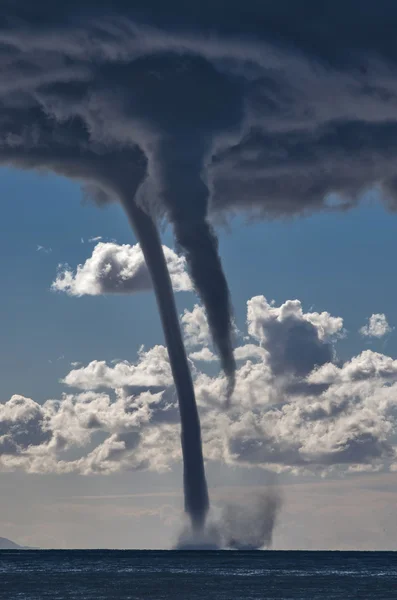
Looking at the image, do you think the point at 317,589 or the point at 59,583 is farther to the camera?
the point at 59,583

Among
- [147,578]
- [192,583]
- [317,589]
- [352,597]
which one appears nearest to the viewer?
[352,597]

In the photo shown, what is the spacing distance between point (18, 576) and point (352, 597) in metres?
71.5

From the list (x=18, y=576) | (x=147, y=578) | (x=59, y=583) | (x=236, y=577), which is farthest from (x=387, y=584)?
(x=18, y=576)

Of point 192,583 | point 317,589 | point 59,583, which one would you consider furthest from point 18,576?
point 317,589

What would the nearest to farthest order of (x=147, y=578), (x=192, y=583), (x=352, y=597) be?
(x=352, y=597) → (x=192, y=583) → (x=147, y=578)

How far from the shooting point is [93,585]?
151 meters

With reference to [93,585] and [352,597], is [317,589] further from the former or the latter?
[93,585]

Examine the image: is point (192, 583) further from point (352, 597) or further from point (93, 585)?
point (352, 597)

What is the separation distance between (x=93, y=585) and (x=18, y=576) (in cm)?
Result: 3368

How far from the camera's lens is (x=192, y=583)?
518 ft

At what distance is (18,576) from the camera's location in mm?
179875

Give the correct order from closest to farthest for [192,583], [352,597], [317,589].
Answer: [352,597]
[317,589]
[192,583]

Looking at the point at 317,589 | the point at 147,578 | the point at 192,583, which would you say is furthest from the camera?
the point at 147,578

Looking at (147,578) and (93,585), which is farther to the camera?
(147,578)
